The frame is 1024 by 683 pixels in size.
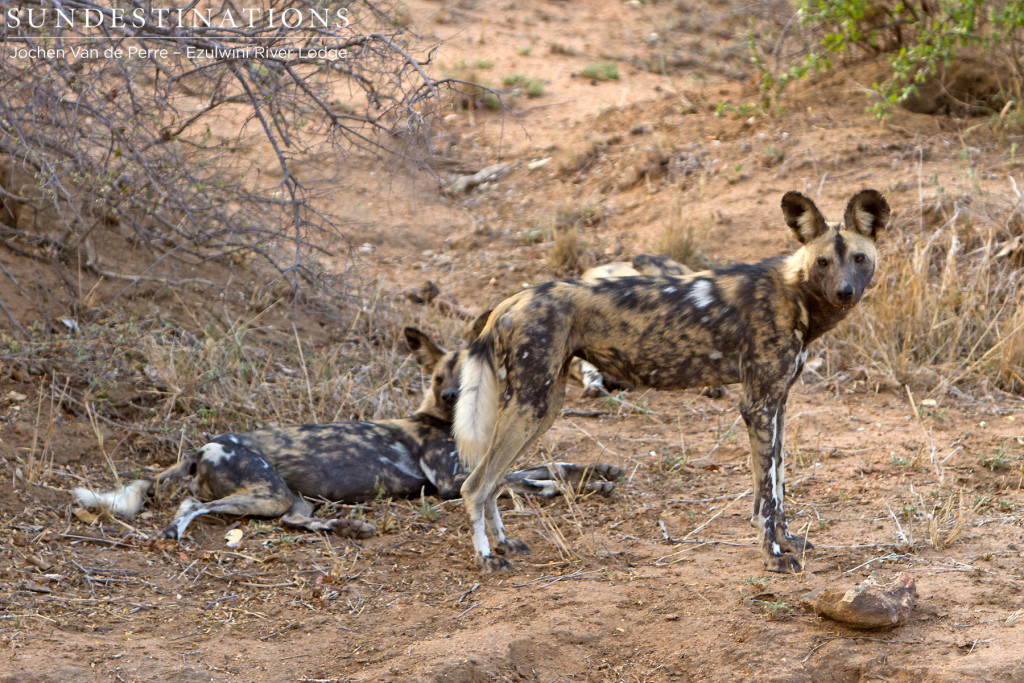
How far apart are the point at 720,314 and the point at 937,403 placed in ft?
6.99

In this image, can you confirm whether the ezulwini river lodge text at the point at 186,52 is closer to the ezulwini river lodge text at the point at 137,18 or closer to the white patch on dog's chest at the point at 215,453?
the ezulwini river lodge text at the point at 137,18

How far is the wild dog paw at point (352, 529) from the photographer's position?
4.24 meters

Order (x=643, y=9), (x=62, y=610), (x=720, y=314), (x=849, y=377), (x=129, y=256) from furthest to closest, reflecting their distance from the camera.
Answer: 1. (x=643, y=9)
2. (x=129, y=256)
3. (x=849, y=377)
4. (x=720, y=314)
5. (x=62, y=610)

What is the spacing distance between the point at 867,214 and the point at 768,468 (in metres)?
1.00

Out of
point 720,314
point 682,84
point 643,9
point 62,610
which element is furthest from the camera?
point 643,9

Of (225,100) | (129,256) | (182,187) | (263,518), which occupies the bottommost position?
(263,518)

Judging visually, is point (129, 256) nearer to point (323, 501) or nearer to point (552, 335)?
point (323, 501)

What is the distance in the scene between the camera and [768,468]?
383 centimetres

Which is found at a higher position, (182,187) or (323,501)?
(182,187)

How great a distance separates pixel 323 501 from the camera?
15.0 feet

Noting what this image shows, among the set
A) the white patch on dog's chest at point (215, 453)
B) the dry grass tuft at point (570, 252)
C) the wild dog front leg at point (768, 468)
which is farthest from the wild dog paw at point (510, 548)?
the dry grass tuft at point (570, 252)

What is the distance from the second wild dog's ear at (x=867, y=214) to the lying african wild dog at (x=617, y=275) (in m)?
1.96

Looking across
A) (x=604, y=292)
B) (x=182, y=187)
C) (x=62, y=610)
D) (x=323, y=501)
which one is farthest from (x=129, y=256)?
(x=604, y=292)

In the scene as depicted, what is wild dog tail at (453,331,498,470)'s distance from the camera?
12.9ft
